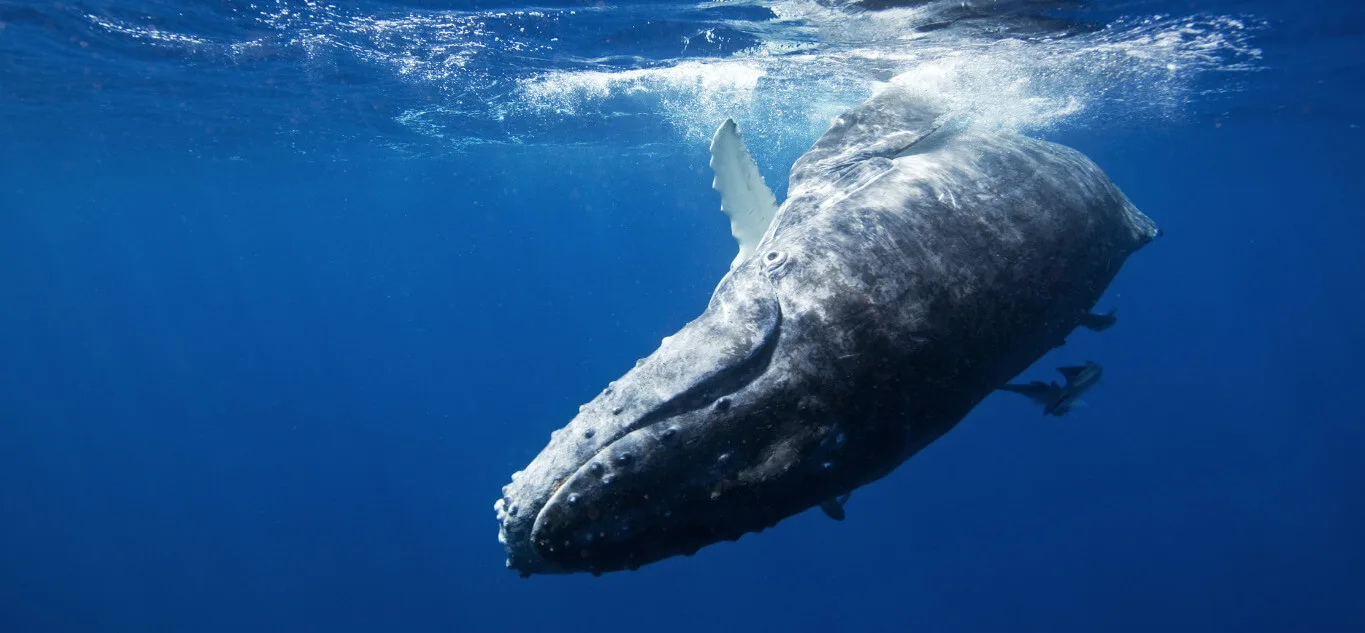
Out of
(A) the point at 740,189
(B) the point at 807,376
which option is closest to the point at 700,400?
(B) the point at 807,376

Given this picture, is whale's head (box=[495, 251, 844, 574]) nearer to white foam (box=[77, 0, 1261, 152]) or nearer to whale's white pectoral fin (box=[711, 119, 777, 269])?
whale's white pectoral fin (box=[711, 119, 777, 269])

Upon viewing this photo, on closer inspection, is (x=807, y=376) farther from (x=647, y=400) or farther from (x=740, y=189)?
(x=740, y=189)

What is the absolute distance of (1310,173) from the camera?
45938mm

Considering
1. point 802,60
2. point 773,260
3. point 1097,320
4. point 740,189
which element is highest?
point 802,60

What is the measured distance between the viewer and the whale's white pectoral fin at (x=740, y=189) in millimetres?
6887

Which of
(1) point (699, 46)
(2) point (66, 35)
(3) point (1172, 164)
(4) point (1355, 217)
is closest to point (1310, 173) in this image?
(3) point (1172, 164)

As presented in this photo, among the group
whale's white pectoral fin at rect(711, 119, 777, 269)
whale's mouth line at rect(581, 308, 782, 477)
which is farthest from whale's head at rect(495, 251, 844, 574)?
whale's white pectoral fin at rect(711, 119, 777, 269)

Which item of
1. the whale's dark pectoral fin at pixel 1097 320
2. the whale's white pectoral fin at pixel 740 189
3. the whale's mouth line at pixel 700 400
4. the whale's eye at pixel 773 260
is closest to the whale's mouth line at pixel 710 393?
the whale's mouth line at pixel 700 400

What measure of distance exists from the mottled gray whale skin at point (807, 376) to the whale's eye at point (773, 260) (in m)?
0.01

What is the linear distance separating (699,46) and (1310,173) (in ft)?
165

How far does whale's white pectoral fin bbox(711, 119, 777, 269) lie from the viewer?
6887 millimetres

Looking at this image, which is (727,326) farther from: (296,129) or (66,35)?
(296,129)

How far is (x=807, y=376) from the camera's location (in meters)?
3.83

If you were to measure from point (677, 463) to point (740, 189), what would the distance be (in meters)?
4.08
